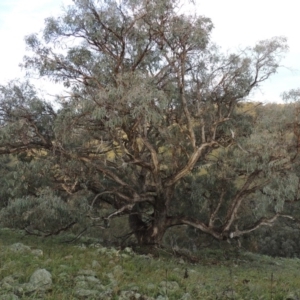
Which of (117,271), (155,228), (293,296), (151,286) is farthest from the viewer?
(155,228)

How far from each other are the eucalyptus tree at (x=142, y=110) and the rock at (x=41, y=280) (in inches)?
203

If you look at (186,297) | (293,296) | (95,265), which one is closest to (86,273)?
(95,265)

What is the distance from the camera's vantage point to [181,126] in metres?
13.1

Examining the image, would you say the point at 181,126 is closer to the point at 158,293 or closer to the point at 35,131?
the point at 35,131

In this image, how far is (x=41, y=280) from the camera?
5254 mm

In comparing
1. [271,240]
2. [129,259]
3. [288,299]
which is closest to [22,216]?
[129,259]

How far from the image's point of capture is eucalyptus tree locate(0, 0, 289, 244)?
10.8 m

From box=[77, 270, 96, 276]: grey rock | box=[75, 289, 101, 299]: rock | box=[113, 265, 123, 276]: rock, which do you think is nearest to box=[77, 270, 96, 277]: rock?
box=[77, 270, 96, 276]: grey rock

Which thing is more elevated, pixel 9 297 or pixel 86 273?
pixel 9 297

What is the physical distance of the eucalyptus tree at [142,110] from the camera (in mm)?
10750

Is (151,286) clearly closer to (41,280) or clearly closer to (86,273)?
(86,273)

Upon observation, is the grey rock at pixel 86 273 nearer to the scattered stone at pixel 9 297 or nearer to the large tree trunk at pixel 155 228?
the scattered stone at pixel 9 297

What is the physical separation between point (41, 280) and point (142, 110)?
5.43m

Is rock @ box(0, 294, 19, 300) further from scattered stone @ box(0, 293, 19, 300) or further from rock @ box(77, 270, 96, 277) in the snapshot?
rock @ box(77, 270, 96, 277)
